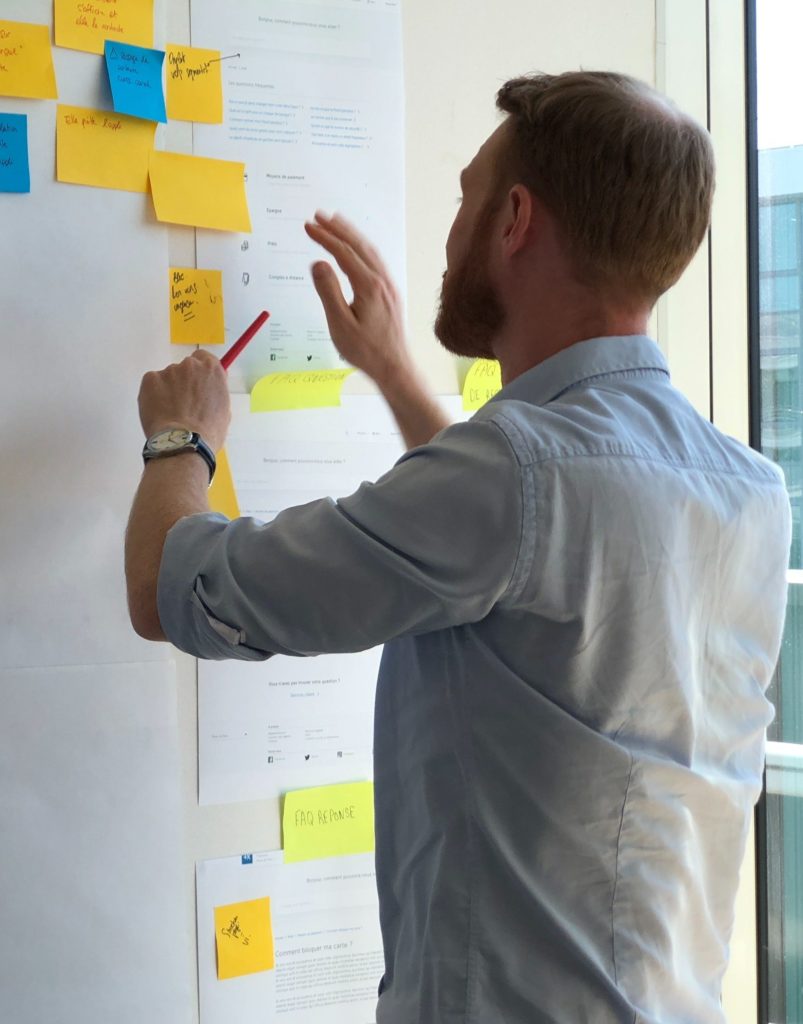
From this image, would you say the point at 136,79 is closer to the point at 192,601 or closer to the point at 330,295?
the point at 330,295

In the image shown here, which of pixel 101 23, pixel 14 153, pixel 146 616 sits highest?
pixel 101 23

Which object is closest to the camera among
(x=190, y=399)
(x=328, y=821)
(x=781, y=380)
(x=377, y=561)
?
(x=377, y=561)

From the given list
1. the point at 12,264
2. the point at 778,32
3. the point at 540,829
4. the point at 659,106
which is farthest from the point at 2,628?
the point at 778,32

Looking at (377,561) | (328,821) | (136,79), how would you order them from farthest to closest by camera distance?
(328,821) → (136,79) → (377,561)

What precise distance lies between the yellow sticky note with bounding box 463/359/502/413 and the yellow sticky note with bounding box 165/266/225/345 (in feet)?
1.01

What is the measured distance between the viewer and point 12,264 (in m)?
1.11

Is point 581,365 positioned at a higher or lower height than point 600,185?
lower

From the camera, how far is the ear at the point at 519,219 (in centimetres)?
94

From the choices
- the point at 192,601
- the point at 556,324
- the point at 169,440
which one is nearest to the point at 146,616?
the point at 192,601

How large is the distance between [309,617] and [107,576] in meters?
0.40

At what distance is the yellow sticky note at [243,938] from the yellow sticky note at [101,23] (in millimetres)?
914

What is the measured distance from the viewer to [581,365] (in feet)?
2.97

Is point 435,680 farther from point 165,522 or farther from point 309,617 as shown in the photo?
point 165,522

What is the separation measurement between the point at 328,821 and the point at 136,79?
0.83 m
